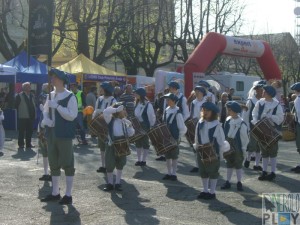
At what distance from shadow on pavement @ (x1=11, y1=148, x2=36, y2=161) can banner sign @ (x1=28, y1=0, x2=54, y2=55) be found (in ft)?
13.9

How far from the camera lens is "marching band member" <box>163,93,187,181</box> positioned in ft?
32.2

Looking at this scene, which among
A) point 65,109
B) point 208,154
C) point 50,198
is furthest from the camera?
point 208,154

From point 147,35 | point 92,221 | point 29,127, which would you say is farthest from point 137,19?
point 92,221

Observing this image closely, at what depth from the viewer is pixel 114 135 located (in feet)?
28.6

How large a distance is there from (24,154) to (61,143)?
6069mm

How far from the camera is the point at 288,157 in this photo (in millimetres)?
13820

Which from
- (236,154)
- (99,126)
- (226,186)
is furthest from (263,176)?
(99,126)

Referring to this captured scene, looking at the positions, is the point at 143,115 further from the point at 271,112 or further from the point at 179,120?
the point at 271,112

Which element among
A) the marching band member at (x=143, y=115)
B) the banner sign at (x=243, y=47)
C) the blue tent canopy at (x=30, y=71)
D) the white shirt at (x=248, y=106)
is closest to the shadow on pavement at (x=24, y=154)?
the marching band member at (x=143, y=115)

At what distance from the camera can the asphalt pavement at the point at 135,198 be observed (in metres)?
6.90

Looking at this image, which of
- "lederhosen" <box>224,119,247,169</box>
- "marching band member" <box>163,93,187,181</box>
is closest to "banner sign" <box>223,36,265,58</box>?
"marching band member" <box>163,93,187,181</box>

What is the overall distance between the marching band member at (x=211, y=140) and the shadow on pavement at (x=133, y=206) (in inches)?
38.4

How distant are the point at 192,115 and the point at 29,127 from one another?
225 inches

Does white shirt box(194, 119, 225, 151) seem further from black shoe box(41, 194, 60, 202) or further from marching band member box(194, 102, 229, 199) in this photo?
black shoe box(41, 194, 60, 202)
